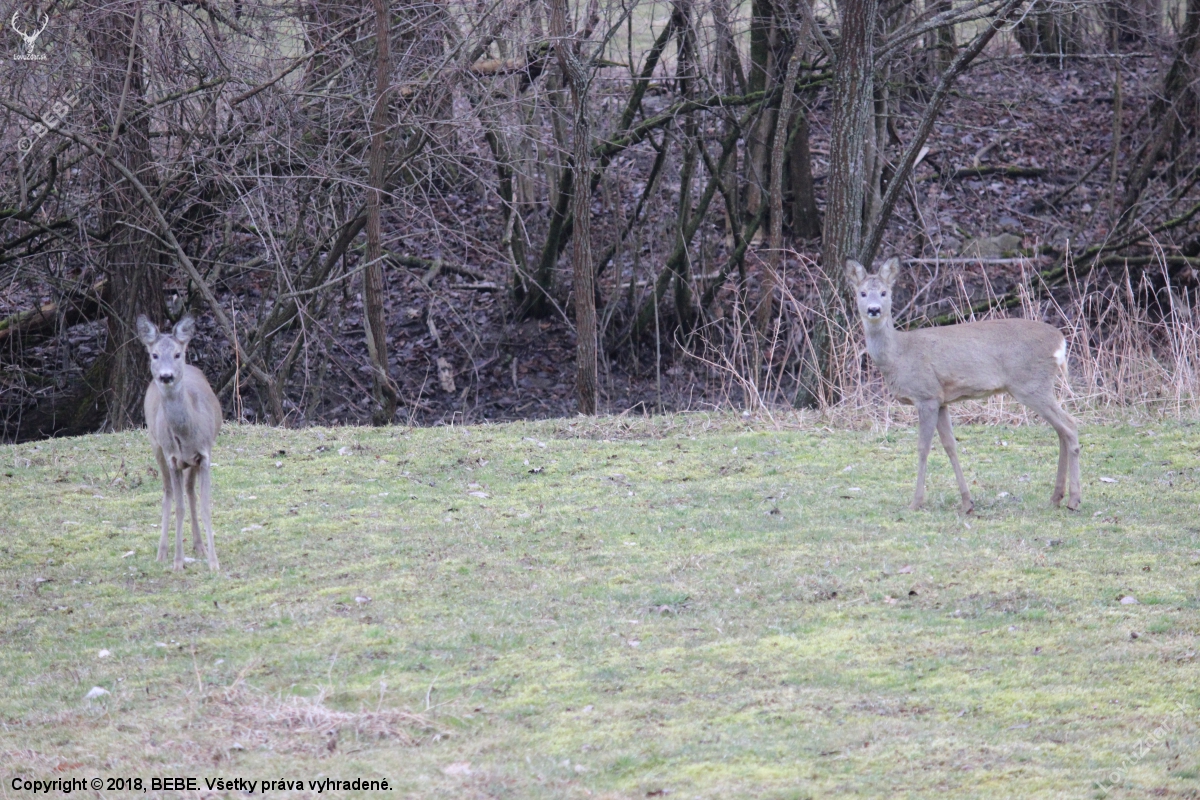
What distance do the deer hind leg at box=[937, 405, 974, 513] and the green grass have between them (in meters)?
0.15

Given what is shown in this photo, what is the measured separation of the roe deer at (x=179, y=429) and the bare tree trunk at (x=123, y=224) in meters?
6.01

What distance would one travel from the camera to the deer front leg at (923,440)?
7.86 meters

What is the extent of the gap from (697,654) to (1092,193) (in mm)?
18305

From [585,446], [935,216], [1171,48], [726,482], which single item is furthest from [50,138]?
[1171,48]

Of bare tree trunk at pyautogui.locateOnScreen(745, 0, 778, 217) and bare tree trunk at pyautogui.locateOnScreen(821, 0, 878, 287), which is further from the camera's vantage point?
bare tree trunk at pyautogui.locateOnScreen(745, 0, 778, 217)

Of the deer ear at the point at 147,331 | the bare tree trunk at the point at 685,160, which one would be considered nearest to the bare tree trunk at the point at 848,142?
the bare tree trunk at the point at 685,160

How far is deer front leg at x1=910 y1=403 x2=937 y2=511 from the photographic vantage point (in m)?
7.86

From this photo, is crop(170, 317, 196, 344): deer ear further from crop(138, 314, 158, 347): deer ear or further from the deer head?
crop(138, 314, 158, 347): deer ear

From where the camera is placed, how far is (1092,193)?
2128 cm

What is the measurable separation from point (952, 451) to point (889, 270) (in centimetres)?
131

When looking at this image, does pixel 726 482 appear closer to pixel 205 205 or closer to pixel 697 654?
pixel 697 654

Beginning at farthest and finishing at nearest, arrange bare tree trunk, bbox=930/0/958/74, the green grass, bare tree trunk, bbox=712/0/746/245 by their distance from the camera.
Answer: bare tree trunk, bbox=930/0/958/74 → bare tree trunk, bbox=712/0/746/245 → the green grass

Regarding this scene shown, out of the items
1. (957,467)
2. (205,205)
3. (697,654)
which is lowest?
(697,654)

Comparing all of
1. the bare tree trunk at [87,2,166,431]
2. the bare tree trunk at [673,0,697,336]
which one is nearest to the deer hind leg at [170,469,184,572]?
the bare tree trunk at [87,2,166,431]
